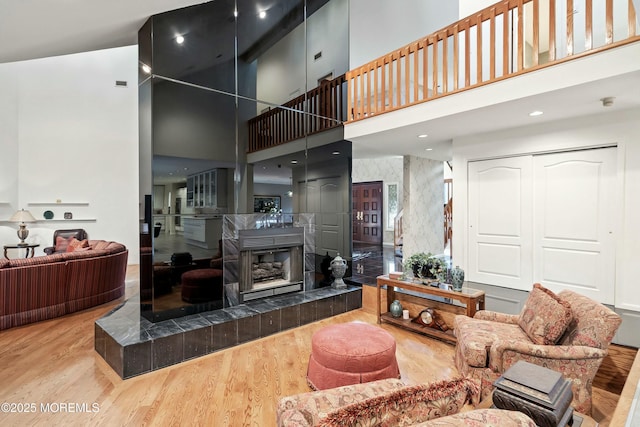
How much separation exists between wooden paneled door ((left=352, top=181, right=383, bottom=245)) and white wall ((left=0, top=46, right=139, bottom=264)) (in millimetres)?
6540

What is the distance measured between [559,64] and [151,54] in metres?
3.81

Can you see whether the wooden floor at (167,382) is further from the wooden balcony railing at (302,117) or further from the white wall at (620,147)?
the wooden balcony railing at (302,117)

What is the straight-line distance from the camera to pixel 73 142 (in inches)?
262

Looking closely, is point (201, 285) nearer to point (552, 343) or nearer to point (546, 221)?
point (552, 343)

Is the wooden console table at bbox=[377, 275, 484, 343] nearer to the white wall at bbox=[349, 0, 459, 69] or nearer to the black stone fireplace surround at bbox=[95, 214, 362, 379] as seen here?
the black stone fireplace surround at bbox=[95, 214, 362, 379]

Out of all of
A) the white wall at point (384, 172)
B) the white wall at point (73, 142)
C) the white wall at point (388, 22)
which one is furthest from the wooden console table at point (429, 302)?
the white wall at point (73, 142)

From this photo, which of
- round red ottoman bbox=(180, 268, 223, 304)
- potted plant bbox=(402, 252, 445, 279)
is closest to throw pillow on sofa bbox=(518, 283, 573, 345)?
potted plant bbox=(402, 252, 445, 279)

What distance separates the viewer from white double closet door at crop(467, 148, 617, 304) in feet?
11.4

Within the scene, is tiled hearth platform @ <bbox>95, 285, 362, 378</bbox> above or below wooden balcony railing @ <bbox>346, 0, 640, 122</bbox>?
below

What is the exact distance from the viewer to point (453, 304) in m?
3.38

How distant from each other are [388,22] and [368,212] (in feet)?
18.9

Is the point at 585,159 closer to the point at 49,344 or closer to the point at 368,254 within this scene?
the point at 368,254

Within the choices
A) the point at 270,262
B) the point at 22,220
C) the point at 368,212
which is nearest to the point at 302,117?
the point at 270,262

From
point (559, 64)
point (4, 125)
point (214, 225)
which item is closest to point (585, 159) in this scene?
point (559, 64)
